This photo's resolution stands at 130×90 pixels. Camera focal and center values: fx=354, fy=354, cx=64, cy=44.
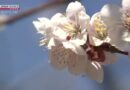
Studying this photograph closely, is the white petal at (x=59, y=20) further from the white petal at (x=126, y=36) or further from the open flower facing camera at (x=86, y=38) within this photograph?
the white petal at (x=126, y=36)

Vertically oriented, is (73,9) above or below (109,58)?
above

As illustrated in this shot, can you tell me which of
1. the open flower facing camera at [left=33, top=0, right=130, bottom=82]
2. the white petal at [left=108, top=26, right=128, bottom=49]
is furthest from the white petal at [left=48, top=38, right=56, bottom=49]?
the white petal at [left=108, top=26, right=128, bottom=49]

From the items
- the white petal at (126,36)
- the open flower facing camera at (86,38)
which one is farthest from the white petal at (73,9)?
the white petal at (126,36)

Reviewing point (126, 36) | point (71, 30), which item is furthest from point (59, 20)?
point (126, 36)

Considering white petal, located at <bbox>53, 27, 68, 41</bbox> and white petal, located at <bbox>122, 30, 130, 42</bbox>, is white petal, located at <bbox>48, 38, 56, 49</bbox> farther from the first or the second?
white petal, located at <bbox>122, 30, 130, 42</bbox>

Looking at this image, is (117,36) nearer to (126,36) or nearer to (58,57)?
(126,36)

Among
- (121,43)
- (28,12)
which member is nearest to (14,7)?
(28,12)

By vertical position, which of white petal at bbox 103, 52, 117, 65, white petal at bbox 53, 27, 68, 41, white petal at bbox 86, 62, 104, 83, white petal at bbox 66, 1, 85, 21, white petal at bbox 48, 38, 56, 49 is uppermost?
white petal at bbox 66, 1, 85, 21
